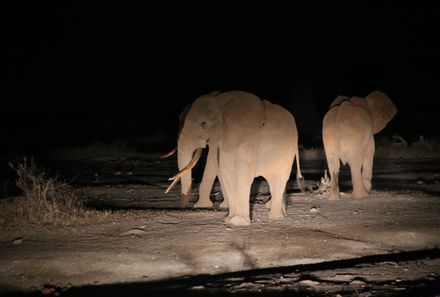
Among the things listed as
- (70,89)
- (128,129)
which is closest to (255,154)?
(128,129)

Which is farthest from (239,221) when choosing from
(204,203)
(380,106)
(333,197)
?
(380,106)

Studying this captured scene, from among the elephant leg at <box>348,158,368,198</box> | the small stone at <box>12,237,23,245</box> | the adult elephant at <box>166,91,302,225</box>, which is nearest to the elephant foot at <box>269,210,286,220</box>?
the adult elephant at <box>166,91,302,225</box>

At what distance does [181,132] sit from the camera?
970 cm

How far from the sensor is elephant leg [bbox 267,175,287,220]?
971cm

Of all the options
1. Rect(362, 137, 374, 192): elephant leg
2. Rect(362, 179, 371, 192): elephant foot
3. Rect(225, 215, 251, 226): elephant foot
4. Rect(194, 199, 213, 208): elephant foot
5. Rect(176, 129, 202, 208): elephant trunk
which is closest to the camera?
Rect(225, 215, 251, 226): elephant foot

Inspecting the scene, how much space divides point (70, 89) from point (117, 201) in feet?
205

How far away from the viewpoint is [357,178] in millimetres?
11438

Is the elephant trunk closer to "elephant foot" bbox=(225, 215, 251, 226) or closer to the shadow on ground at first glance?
"elephant foot" bbox=(225, 215, 251, 226)

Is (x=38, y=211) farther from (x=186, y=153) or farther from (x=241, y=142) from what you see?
(x=241, y=142)

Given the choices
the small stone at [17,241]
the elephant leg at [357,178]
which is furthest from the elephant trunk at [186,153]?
the elephant leg at [357,178]

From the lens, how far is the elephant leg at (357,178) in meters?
11.4

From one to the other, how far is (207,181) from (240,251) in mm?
3053

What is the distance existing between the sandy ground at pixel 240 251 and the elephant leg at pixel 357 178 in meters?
0.23

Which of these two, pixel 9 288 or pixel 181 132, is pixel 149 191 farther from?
pixel 9 288
